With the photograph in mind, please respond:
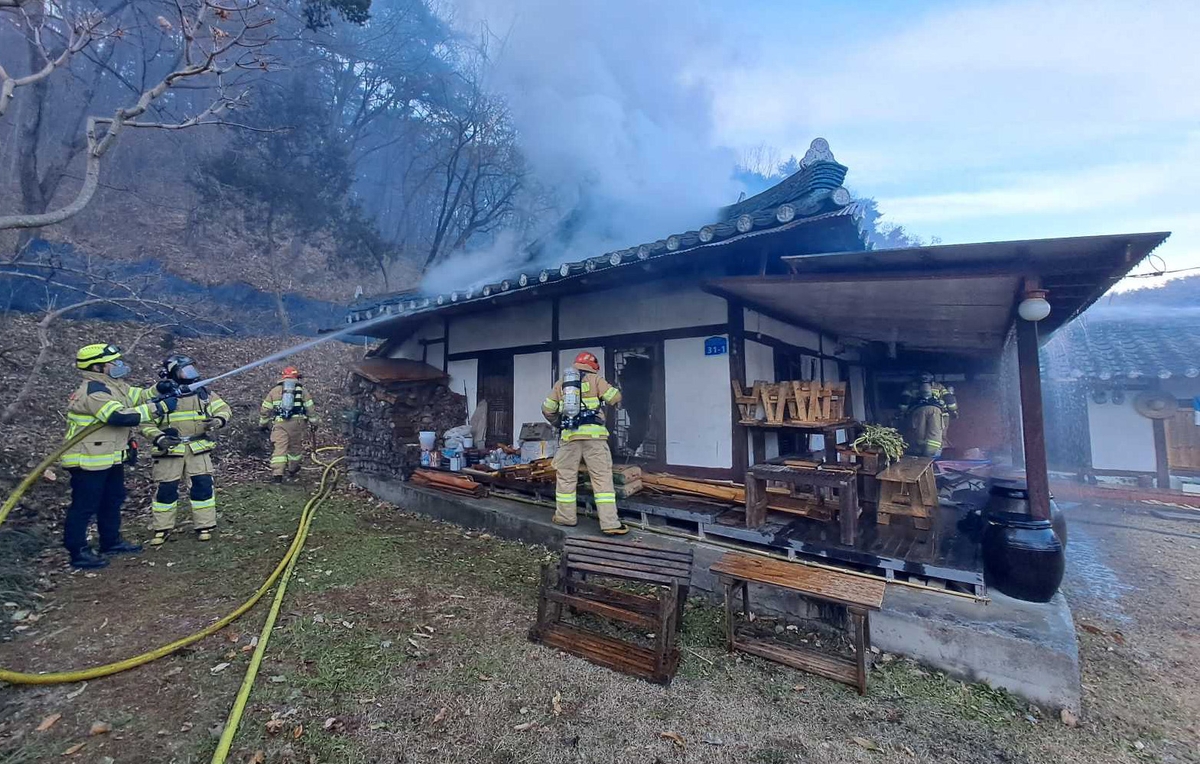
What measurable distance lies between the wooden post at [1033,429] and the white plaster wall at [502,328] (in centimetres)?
588

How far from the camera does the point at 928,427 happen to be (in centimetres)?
959

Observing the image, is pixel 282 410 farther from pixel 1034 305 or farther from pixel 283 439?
pixel 1034 305

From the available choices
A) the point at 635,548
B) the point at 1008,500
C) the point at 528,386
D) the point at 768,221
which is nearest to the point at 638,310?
the point at 528,386

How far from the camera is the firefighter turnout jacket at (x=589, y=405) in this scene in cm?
550

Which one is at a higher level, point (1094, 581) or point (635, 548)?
point (635, 548)

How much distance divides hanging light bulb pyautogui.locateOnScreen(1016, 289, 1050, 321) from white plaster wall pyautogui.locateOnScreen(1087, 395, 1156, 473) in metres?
9.91

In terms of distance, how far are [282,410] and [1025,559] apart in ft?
33.2

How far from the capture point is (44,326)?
6.56 metres

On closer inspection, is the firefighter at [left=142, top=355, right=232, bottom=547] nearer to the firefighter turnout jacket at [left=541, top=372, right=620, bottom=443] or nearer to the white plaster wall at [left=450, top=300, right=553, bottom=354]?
the white plaster wall at [left=450, top=300, right=553, bottom=354]

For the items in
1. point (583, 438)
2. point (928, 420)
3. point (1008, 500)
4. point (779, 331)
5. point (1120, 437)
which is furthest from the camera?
point (1120, 437)

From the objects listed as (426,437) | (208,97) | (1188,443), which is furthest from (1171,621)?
(208,97)

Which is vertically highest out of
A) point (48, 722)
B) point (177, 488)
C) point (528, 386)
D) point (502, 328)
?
point (502, 328)

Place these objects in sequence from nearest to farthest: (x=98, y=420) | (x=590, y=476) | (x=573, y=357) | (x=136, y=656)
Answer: (x=136, y=656) → (x=98, y=420) → (x=590, y=476) → (x=573, y=357)

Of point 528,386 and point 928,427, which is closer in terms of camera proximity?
point 528,386
